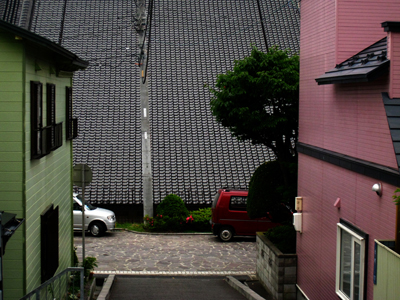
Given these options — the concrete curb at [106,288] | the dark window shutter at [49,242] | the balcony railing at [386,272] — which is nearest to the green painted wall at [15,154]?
the dark window shutter at [49,242]

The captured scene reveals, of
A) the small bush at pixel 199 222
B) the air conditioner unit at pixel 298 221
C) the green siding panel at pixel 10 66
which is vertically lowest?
the small bush at pixel 199 222

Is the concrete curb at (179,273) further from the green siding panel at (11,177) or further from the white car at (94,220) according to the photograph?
the green siding panel at (11,177)

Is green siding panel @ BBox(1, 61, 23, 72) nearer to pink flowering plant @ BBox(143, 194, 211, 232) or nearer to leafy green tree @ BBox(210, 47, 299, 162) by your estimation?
leafy green tree @ BBox(210, 47, 299, 162)

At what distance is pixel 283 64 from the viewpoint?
13703 mm

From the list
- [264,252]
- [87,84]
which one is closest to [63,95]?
[264,252]

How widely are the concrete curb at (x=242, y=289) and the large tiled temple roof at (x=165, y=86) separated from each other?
8050 mm

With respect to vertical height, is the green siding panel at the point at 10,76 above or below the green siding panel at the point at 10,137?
above

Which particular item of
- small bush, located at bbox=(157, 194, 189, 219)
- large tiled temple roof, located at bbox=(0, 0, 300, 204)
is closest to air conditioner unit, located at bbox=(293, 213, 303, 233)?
small bush, located at bbox=(157, 194, 189, 219)

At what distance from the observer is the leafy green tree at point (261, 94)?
1332 cm

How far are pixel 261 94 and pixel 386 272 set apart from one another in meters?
7.67

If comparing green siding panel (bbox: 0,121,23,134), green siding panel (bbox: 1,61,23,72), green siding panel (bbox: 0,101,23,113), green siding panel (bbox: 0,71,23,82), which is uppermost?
green siding panel (bbox: 1,61,23,72)

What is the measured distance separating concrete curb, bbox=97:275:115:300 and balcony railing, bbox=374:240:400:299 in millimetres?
6495

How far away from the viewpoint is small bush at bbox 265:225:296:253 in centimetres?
1349

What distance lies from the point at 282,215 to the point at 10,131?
30.7 ft
